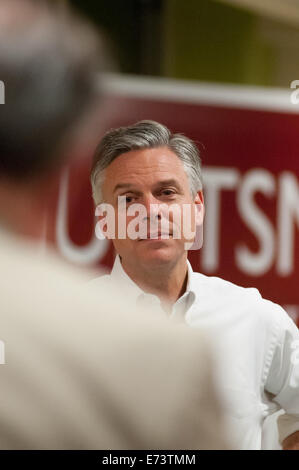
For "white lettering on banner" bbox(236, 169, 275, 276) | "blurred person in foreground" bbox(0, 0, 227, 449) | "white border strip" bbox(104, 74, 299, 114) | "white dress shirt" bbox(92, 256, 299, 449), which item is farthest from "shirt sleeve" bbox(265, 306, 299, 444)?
"white border strip" bbox(104, 74, 299, 114)

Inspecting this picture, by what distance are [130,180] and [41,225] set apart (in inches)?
6.1

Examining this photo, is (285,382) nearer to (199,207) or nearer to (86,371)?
(199,207)

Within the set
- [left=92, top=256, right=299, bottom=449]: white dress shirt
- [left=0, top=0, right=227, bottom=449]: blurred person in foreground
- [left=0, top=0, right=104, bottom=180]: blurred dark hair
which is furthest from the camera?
[left=92, top=256, right=299, bottom=449]: white dress shirt

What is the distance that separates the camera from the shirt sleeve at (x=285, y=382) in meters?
1.06

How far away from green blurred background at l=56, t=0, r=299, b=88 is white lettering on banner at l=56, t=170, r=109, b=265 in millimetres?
249

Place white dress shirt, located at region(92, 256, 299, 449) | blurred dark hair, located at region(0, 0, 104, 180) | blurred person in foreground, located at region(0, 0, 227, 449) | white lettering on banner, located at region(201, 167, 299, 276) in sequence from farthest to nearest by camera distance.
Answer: white lettering on banner, located at region(201, 167, 299, 276), white dress shirt, located at region(92, 256, 299, 449), blurred dark hair, located at region(0, 0, 104, 180), blurred person in foreground, located at region(0, 0, 227, 449)

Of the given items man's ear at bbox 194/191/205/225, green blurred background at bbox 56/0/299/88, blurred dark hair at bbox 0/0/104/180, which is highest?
green blurred background at bbox 56/0/299/88

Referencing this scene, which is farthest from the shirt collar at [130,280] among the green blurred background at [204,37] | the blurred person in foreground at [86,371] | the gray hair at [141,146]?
the green blurred background at [204,37]

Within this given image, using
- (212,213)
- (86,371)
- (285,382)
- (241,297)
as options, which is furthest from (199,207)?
(86,371)

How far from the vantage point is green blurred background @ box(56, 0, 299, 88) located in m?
1.20

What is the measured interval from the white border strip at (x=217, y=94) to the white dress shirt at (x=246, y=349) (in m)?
0.31

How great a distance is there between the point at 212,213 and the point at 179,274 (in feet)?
0.44

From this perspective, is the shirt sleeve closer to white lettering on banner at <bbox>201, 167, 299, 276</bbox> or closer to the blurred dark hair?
white lettering on banner at <bbox>201, 167, 299, 276</bbox>

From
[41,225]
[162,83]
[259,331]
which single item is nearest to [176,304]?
[259,331]
